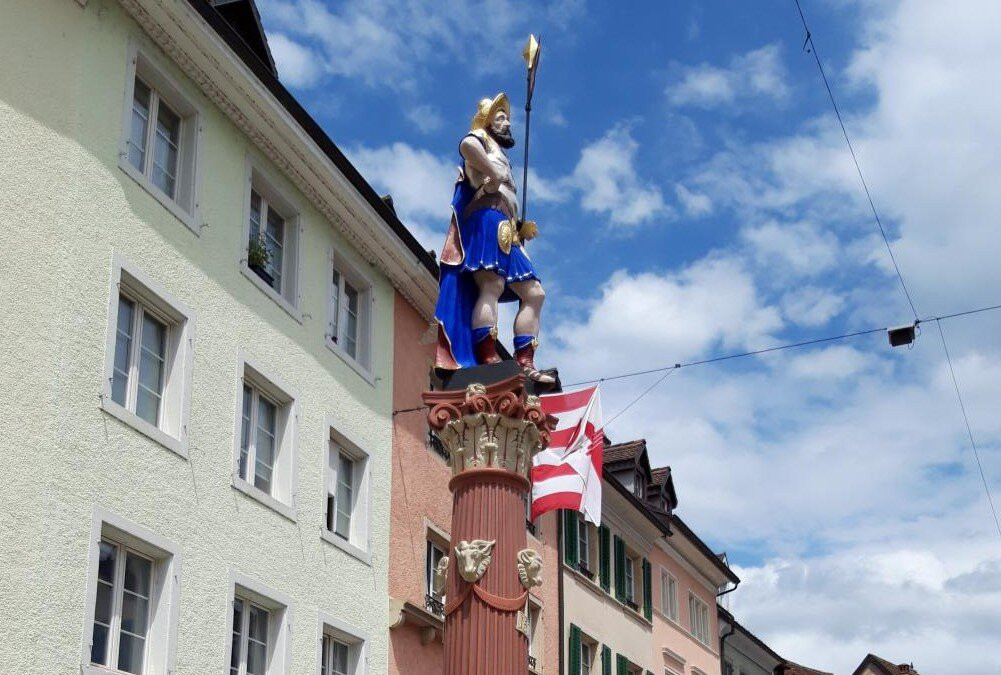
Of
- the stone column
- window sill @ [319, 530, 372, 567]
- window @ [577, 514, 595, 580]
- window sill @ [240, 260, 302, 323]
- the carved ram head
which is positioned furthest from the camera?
window @ [577, 514, 595, 580]

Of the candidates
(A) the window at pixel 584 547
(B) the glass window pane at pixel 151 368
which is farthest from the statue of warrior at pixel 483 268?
(A) the window at pixel 584 547

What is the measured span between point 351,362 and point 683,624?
20347 mm

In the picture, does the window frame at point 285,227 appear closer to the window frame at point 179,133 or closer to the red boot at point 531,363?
the window frame at point 179,133

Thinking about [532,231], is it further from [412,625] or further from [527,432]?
[412,625]

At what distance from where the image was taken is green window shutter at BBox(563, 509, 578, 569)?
32.0 meters

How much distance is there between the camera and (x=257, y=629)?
19.3 meters

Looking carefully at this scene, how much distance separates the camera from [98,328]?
1647 centimetres

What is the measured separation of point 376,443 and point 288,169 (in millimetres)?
4565

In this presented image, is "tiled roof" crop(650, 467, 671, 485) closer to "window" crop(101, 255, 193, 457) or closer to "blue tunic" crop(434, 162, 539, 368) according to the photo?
"window" crop(101, 255, 193, 457)

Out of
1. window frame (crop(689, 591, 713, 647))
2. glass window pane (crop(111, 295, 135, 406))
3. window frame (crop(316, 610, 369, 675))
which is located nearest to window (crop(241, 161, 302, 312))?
glass window pane (crop(111, 295, 135, 406))

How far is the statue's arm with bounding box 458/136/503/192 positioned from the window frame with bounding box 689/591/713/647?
1095 inches

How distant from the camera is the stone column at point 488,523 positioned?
1329cm

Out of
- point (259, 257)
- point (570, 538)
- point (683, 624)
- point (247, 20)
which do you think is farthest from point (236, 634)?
point (683, 624)

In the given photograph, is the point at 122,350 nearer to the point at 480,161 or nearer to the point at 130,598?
the point at 130,598
